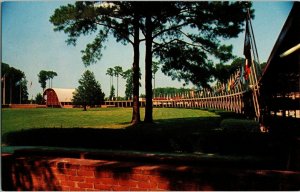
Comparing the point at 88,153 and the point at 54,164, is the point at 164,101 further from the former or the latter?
the point at 54,164

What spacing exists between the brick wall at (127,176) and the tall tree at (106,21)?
8230mm

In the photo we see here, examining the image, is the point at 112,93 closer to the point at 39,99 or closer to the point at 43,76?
the point at 43,76

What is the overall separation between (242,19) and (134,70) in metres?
5.17

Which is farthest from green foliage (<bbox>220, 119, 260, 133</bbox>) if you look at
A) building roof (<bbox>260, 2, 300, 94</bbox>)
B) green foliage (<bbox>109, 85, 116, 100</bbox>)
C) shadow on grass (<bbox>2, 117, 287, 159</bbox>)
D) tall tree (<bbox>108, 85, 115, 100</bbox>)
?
green foliage (<bbox>109, 85, 116, 100</bbox>)

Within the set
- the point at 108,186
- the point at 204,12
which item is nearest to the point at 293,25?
the point at 108,186

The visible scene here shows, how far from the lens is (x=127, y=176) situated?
404cm

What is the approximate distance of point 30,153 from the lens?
5.81 metres

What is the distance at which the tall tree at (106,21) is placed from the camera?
1192 cm

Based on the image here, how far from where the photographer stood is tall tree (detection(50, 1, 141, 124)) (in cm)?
1192

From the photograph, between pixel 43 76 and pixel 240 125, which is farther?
pixel 43 76

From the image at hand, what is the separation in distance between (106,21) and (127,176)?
970cm

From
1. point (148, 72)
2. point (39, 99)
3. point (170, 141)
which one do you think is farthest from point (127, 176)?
point (39, 99)

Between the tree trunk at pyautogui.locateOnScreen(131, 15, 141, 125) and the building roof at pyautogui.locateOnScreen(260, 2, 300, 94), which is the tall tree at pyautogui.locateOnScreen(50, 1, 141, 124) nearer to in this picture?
the tree trunk at pyautogui.locateOnScreen(131, 15, 141, 125)

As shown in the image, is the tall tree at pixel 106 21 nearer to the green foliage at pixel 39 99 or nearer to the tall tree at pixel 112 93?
the tall tree at pixel 112 93
